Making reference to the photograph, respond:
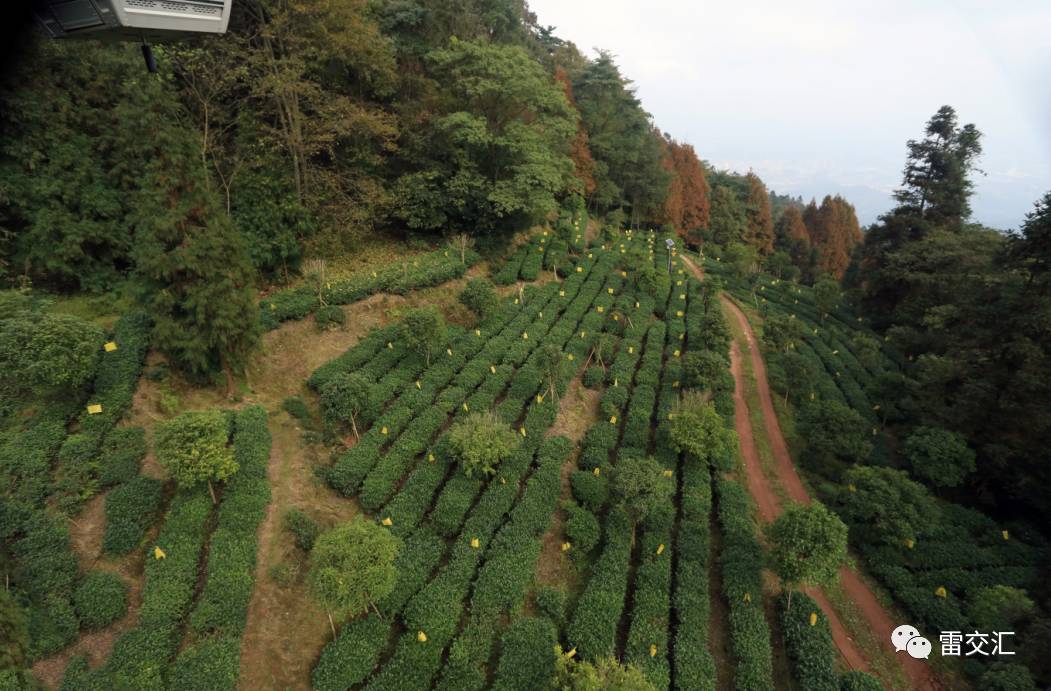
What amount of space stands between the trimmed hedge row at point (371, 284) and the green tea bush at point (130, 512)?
7180 millimetres

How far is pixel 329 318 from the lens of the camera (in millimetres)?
20438

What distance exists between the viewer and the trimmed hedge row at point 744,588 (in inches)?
452

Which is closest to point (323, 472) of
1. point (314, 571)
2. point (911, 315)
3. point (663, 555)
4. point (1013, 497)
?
point (314, 571)

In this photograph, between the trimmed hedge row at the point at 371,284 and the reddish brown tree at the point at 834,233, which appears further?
the reddish brown tree at the point at 834,233

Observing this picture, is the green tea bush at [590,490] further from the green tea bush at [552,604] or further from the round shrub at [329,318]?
the round shrub at [329,318]

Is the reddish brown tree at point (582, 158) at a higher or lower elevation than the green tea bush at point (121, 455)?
higher

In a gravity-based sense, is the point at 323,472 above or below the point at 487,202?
below

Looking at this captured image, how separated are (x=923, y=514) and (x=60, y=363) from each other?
25.9 metres

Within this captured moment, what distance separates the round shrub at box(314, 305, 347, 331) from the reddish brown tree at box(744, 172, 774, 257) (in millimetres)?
48085

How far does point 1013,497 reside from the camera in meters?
17.2

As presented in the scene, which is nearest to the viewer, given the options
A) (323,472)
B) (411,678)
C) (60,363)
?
(411,678)

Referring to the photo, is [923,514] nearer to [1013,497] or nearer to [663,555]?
[1013,497]

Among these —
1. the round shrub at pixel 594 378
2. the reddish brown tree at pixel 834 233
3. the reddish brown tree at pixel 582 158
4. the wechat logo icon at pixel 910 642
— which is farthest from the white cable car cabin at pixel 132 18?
the reddish brown tree at pixel 834 233

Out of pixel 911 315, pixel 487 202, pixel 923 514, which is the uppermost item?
pixel 911 315
